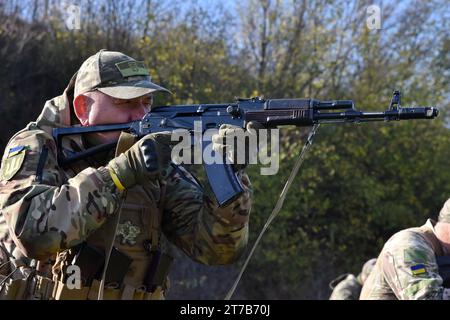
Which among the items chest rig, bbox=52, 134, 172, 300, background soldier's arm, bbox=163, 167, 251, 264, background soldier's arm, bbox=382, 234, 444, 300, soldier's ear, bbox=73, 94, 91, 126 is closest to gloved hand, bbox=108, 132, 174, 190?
chest rig, bbox=52, 134, 172, 300

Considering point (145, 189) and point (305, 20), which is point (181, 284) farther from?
point (145, 189)

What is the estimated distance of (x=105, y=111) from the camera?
3.80m

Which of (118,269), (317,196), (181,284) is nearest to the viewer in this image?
(118,269)

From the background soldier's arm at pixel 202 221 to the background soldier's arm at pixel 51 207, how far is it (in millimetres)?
447

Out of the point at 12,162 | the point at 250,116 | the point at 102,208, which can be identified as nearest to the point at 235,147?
the point at 250,116

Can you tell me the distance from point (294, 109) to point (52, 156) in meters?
1.12

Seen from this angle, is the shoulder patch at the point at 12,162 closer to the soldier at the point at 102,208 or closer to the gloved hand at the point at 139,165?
the soldier at the point at 102,208

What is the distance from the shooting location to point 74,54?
36.8ft

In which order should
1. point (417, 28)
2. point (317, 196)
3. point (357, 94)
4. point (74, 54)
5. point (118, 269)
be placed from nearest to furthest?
point (118, 269)
point (74, 54)
point (317, 196)
point (357, 94)
point (417, 28)

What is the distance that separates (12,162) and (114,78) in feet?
1.97

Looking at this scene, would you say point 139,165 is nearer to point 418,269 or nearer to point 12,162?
point 12,162

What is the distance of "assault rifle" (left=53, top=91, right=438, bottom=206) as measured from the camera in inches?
148

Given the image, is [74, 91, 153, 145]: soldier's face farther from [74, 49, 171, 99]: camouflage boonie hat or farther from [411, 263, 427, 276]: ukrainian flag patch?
[411, 263, 427, 276]: ukrainian flag patch

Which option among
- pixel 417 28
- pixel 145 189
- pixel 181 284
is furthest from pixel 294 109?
pixel 417 28
